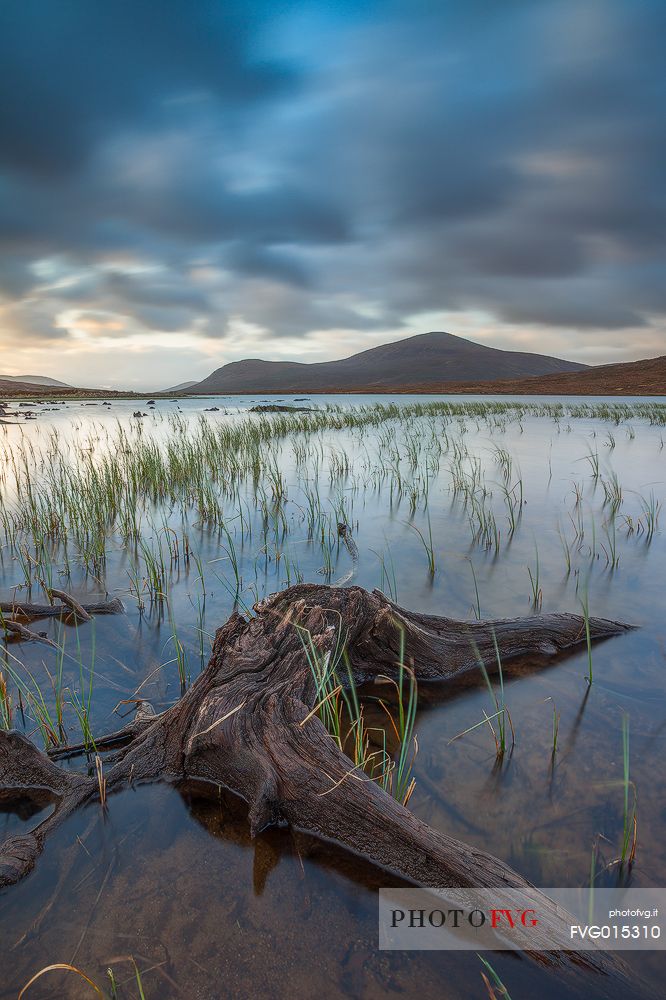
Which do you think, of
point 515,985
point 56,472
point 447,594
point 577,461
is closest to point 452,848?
point 515,985

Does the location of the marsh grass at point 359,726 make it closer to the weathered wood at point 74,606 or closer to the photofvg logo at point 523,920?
the photofvg logo at point 523,920

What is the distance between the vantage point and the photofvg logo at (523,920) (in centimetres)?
163

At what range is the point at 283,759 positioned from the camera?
7.11 ft

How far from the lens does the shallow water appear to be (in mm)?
1628

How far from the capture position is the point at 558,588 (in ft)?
15.4

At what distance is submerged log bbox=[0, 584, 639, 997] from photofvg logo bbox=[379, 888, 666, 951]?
2cm

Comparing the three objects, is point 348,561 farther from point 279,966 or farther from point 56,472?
point 56,472

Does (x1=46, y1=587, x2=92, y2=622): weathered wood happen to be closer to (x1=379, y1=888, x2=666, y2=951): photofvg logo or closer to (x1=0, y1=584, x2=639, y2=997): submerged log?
(x1=0, y1=584, x2=639, y2=997): submerged log

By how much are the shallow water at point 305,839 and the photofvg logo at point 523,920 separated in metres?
0.05

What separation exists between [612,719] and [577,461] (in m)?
10.2

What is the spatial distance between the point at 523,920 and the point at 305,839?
856mm

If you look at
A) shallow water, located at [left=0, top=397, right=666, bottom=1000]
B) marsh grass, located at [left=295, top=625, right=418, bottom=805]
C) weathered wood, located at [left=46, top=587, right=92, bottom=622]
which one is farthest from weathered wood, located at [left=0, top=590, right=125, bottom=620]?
marsh grass, located at [left=295, top=625, right=418, bottom=805]

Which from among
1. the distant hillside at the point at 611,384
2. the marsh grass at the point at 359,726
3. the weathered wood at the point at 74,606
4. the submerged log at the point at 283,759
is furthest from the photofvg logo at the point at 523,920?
the distant hillside at the point at 611,384

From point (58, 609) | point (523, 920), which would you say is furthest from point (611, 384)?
point (523, 920)
